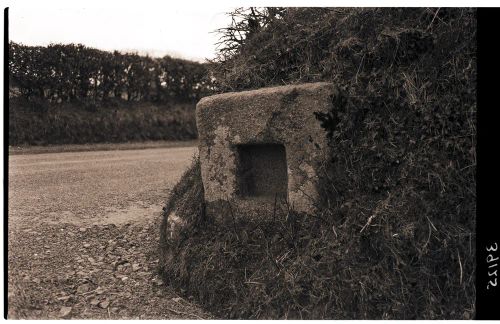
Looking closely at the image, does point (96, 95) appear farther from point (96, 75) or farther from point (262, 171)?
point (262, 171)

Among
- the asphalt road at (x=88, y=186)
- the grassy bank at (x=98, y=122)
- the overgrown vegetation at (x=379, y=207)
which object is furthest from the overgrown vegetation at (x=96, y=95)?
the overgrown vegetation at (x=379, y=207)

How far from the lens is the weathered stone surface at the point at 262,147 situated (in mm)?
2961

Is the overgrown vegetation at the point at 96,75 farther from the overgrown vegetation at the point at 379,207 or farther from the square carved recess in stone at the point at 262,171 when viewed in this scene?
the overgrown vegetation at the point at 379,207

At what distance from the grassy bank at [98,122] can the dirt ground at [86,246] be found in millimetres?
2725

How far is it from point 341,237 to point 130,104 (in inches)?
424

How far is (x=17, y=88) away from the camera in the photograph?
9.40 meters

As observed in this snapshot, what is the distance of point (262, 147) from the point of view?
3350mm

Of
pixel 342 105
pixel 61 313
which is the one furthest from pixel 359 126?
pixel 61 313

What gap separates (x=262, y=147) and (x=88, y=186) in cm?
398

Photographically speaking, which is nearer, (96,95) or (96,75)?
(96,75)

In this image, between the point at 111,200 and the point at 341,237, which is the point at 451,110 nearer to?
the point at 341,237

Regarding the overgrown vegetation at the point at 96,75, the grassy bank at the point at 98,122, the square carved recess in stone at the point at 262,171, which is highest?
the overgrown vegetation at the point at 96,75

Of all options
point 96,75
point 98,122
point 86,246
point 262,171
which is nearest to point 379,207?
point 262,171

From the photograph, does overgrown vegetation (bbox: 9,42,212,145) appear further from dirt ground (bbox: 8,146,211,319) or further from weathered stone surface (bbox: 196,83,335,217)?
weathered stone surface (bbox: 196,83,335,217)
